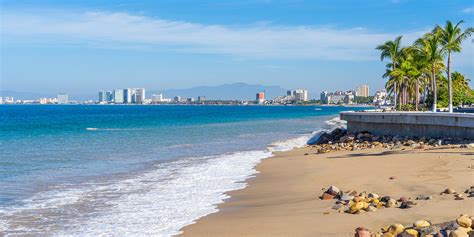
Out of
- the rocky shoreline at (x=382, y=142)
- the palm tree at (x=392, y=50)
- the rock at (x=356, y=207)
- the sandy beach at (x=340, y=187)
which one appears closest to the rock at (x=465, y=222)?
the sandy beach at (x=340, y=187)

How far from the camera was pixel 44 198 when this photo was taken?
14.2 meters

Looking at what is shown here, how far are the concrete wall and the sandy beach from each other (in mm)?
3134

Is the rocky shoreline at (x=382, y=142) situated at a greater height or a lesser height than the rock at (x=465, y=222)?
lesser

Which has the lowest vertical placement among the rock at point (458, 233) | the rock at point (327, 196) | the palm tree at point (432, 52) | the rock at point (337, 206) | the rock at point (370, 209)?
the rock at point (327, 196)

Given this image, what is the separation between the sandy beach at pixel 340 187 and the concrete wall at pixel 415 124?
313 centimetres

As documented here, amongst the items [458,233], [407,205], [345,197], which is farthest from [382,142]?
[458,233]

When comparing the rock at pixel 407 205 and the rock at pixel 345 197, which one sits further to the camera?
the rock at pixel 345 197

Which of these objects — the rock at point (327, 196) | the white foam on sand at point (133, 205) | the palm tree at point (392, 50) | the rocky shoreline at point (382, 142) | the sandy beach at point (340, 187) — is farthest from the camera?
the palm tree at point (392, 50)

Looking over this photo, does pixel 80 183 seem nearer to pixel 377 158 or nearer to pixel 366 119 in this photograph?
pixel 377 158

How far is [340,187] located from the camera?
13266 mm

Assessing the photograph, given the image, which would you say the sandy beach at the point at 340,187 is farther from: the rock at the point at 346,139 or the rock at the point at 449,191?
the rock at the point at 346,139

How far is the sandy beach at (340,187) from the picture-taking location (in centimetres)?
890

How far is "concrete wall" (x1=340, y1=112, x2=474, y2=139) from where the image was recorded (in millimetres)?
22766

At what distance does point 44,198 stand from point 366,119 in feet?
75.9
